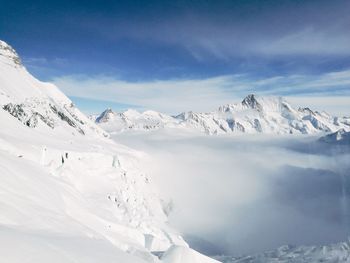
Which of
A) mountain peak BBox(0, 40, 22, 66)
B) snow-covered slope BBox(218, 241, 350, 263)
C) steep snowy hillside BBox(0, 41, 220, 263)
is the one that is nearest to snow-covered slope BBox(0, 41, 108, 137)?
mountain peak BBox(0, 40, 22, 66)

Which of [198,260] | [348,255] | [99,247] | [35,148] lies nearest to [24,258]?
[99,247]

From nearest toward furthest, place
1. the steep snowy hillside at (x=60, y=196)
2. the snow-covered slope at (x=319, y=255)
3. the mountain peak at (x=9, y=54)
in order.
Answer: the steep snowy hillside at (x=60, y=196)
the snow-covered slope at (x=319, y=255)
the mountain peak at (x=9, y=54)

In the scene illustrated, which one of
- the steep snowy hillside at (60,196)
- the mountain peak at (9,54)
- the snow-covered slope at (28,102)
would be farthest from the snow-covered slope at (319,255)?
the mountain peak at (9,54)

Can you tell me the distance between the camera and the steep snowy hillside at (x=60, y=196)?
2183 centimetres

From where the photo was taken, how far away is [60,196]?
147 feet

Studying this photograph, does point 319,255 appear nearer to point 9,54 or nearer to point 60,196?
point 60,196

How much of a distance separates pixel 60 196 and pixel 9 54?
159m

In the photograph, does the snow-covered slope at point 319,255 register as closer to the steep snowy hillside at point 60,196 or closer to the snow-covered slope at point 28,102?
the steep snowy hillside at point 60,196

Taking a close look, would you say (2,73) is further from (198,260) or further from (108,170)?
(198,260)

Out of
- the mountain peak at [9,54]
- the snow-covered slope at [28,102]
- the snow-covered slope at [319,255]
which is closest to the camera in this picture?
the snow-covered slope at [28,102]

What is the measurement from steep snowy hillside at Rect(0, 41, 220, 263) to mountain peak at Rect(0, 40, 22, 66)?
0.59 metres

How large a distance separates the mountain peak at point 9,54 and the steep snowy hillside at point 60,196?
0.59m

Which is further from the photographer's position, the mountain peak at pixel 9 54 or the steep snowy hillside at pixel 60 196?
the mountain peak at pixel 9 54

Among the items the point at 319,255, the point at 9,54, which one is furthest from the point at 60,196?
the point at 319,255
